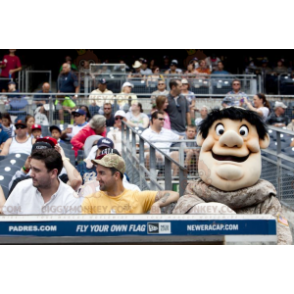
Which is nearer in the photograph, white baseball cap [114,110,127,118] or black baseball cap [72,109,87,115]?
black baseball cap [72,109,87,115]

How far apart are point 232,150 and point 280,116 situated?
198 inches

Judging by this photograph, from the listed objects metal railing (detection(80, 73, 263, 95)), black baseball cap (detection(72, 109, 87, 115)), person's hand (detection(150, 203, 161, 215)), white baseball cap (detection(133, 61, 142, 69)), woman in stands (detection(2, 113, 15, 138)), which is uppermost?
white baseball cap (detection(133, 61, 142, 69))

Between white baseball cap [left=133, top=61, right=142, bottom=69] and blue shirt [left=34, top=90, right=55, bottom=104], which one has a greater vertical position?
white baseball cap [left=133, top=61, right=142, bottom=69]

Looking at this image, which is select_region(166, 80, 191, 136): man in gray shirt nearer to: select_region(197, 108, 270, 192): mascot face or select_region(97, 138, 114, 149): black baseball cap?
select_region(97, 138, 114, 149): black baseball cap

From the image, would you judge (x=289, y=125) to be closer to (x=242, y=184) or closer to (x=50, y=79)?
(x=242, y=184)

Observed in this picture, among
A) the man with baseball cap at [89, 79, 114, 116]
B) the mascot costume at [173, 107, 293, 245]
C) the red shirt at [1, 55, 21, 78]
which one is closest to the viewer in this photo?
the mascot costume at [173, 107, 293, 245]

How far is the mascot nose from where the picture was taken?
11.4 feet

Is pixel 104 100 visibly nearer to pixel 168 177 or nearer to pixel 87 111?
pixel 87 111

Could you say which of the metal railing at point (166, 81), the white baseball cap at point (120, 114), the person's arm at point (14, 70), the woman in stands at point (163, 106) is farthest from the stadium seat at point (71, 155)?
the person's arm at point (14, 70)

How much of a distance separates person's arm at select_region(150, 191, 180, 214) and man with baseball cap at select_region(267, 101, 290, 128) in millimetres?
4821

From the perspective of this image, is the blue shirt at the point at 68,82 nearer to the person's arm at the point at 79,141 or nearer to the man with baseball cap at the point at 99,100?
the man with baseball cap at the point at 99,100

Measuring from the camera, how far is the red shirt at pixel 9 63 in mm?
11227

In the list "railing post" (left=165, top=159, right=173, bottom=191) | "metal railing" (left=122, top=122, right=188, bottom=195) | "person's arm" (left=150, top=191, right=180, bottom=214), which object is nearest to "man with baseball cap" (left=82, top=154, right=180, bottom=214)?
"person's arm" (left=150, top=191, right=180, bottom=214)

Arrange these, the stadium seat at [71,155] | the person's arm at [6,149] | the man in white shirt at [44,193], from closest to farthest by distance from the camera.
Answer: the man in white shirt at [44,193], the stadium seat at [71,155], the person's arm at [6,149]
